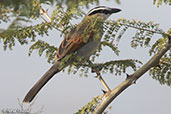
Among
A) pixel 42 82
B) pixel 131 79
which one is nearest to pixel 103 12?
pixel 42 82

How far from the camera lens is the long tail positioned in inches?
147

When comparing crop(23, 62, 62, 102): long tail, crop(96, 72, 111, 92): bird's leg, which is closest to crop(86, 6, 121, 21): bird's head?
crop(23, 62, 62, 102): long tail

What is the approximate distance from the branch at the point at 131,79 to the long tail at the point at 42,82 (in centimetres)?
123

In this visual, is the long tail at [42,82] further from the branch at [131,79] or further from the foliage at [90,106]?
the branch at [131,79]

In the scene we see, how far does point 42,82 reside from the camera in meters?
3.89

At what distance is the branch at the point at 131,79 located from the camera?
8.76 ft

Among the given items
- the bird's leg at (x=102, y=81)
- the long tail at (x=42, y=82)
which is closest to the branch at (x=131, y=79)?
the bird's leg at (x=102, y=81)

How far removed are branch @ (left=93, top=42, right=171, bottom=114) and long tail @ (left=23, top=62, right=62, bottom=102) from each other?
4.03 ft

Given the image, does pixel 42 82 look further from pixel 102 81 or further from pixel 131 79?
pixel 131 79

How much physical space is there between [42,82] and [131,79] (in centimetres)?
154

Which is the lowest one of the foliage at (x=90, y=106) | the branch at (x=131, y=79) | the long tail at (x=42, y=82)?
the branch at (x=131, y=79)

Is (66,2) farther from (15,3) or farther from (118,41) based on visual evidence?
(118,41)

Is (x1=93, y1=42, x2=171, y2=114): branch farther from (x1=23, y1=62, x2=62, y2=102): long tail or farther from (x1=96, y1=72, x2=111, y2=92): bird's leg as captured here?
(x1=23, y1=62, x2=62, y2=102): long tail

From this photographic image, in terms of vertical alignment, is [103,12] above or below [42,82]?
above
